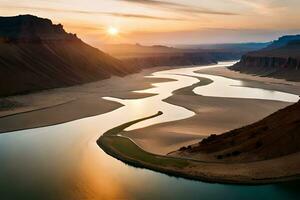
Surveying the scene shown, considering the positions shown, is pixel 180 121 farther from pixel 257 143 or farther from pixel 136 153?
pixel 257 143

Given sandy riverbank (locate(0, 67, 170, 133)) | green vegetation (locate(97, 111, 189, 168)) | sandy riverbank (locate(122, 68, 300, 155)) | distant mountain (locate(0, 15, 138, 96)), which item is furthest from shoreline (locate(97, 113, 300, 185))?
distant mountain (locate(0, 15, 138, 96))

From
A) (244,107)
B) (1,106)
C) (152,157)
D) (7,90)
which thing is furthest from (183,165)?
(7,90)

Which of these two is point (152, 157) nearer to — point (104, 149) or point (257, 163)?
point (104, 149)

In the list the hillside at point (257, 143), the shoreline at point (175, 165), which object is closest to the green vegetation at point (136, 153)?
the shoreline at point (175, 165)

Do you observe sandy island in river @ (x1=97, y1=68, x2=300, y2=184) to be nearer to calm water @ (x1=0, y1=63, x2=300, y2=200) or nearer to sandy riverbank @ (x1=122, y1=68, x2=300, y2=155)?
sandy riverbank @ (x1=122, y1=68, x2=300, y2=155)

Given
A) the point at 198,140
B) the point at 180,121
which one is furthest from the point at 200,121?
the point at 198,140
